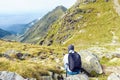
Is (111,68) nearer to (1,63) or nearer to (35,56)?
(1,63)

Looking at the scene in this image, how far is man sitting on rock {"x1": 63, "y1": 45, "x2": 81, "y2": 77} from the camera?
27.9 m

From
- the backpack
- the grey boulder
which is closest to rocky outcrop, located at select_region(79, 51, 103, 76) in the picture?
the grey boulder

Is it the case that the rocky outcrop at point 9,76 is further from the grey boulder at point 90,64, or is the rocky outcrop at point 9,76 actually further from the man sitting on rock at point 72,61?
the grey boulder at point 90,64

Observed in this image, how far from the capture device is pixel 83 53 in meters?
37.0

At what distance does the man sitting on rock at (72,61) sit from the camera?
91.7 ft

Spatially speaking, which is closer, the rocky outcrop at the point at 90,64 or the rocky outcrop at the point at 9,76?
the rocky outcrop at the point at 9,76

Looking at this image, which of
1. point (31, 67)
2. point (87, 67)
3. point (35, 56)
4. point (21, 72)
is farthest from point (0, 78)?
point (35, 56)

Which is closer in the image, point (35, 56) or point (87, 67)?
point (87, 67)

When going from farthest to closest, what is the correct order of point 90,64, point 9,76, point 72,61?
point 90,64
point 72,61
point 9,76

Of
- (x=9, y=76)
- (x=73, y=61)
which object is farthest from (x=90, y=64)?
(x=9, y=76)

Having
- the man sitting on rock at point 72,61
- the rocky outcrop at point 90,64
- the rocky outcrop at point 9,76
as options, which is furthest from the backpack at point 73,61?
the rocky outcrop at point 90,64

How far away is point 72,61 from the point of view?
91.7 feet

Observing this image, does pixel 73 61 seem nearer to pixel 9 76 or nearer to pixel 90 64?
pixel 9 76

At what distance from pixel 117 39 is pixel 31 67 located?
551 feet
